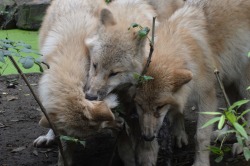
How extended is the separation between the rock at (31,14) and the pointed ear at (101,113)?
21.8 feet

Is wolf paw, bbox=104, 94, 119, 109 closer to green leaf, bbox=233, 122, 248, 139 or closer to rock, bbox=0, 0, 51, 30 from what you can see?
green leaf, bbox=233, 122, 248, 139

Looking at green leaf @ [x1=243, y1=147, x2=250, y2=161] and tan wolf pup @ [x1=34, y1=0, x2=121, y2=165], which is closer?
green leaf @ [x1=243, y1=147, x2=250, y2=161]

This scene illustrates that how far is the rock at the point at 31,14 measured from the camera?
33.7 ft

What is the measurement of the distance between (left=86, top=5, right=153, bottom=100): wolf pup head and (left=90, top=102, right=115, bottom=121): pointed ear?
1.87 feet

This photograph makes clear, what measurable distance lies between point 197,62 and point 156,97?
0.73 m

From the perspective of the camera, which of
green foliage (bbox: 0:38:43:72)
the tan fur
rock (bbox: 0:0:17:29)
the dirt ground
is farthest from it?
rock (bbox: 0:0:17:29)

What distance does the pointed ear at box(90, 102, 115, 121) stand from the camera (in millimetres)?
3914

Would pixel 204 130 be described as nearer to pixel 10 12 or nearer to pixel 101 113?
pixel 101 113

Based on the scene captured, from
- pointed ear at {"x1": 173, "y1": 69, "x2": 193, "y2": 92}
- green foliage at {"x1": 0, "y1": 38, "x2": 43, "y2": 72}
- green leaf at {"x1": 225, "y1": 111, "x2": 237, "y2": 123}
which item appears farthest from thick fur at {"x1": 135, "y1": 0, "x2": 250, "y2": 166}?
green leaf at {"x1": 225, "y1": 111, "x2": 237, "y2": 123}

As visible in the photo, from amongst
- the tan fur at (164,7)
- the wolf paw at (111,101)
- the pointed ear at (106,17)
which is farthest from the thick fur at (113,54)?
the tan fur at (164,7)

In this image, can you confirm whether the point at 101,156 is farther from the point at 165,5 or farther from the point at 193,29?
the point at 165,5

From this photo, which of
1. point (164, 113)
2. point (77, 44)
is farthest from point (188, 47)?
point (77, 44)

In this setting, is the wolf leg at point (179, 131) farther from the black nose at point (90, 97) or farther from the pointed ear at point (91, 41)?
the black nose at point (90, 97)

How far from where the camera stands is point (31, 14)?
10.4m
